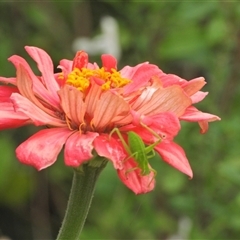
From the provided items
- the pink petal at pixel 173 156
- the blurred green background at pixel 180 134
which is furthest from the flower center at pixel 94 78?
the blurred green background at pixel 180 134

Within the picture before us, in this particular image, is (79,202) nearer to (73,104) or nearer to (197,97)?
(73,104)

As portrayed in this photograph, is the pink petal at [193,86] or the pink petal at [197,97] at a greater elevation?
the pink petal at [193,86]

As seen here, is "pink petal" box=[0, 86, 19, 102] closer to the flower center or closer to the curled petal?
the flower center

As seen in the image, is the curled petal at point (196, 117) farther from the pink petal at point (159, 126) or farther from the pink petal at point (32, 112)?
the pink petal at point (32, 112)

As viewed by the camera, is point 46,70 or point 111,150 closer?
point 111,150

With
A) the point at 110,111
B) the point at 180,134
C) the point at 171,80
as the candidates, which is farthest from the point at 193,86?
the point at 180,134

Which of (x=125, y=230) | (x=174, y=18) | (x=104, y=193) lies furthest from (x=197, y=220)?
(x=174, y=18)

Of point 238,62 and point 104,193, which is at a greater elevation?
point 238,62

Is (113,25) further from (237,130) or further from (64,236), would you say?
(64,236)
